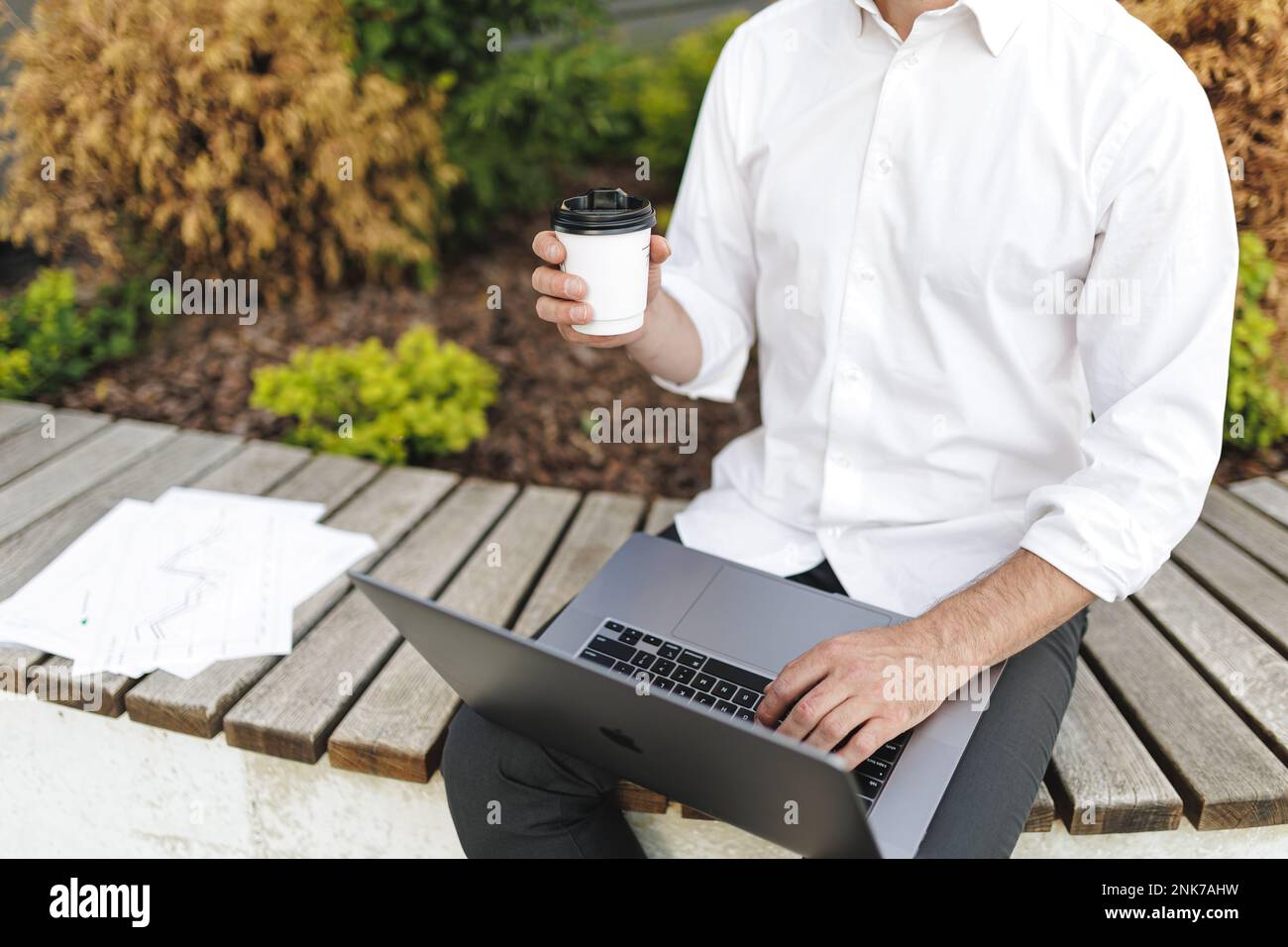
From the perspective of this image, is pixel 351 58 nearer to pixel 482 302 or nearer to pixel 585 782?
pixel 482 302

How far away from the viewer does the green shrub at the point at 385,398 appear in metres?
2.85

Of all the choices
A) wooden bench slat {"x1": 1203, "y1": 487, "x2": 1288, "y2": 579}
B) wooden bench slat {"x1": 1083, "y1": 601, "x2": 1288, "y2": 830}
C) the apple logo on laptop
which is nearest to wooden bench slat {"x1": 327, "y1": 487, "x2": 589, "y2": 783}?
the apple logo on laptop

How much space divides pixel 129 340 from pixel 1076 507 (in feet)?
10.1

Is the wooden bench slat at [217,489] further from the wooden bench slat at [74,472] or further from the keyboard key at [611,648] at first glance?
the keyboard key at [611,648]

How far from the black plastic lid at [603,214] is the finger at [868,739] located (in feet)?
2.39

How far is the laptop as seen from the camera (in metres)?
1.10

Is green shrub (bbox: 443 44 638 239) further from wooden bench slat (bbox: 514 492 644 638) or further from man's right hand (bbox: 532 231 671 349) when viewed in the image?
man's right hand (bbox: 532 231 671 349)

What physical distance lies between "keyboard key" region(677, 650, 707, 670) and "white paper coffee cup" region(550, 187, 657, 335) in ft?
1.64

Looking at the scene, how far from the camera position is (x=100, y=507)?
95.7 inches

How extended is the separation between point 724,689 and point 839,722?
221 millimetres

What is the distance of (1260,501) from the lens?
245 cm

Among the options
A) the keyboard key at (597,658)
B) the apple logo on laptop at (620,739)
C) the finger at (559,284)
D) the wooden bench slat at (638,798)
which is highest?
the finger at (559,284)

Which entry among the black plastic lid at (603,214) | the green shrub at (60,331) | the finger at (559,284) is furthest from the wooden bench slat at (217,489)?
the black plastic lid at (603,214)
